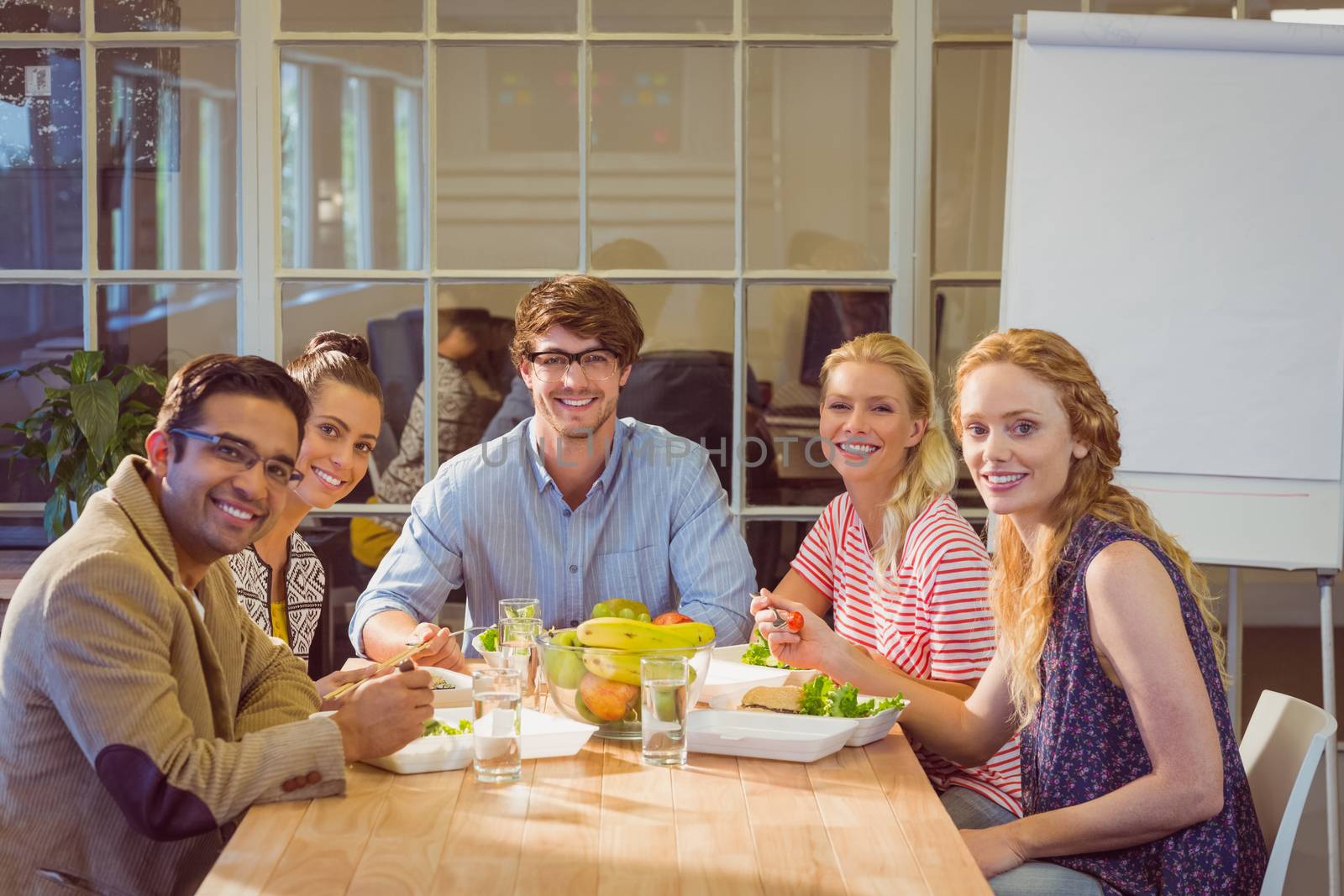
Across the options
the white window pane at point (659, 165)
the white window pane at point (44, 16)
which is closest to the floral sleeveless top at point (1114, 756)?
the white window pane at point (659, 165)

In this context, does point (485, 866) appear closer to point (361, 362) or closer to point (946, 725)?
point (946, 725)

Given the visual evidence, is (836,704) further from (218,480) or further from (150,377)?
(150,377)

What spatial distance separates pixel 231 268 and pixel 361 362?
3.33ft

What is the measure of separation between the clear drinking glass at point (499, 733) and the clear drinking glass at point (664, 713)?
0.51ft

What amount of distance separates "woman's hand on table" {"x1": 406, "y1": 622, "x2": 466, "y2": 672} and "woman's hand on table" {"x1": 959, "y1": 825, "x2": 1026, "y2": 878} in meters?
0.82

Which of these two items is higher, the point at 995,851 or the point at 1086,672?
the point at 1086,672

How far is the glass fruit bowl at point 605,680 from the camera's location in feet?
5.27

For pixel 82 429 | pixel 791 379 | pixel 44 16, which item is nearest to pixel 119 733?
pixel 82 429

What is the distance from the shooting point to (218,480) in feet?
4.87

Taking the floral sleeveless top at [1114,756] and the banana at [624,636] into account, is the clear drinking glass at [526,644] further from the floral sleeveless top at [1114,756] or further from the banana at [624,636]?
the floral sleeveless top at [1114,756]

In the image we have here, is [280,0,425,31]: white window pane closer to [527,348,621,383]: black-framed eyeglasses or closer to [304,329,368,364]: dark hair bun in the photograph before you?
[304,329,368,364]: dark hair bun

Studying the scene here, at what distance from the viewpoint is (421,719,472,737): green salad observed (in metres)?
1.60

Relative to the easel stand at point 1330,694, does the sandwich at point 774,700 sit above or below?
above

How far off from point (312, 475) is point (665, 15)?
1.56 metres
